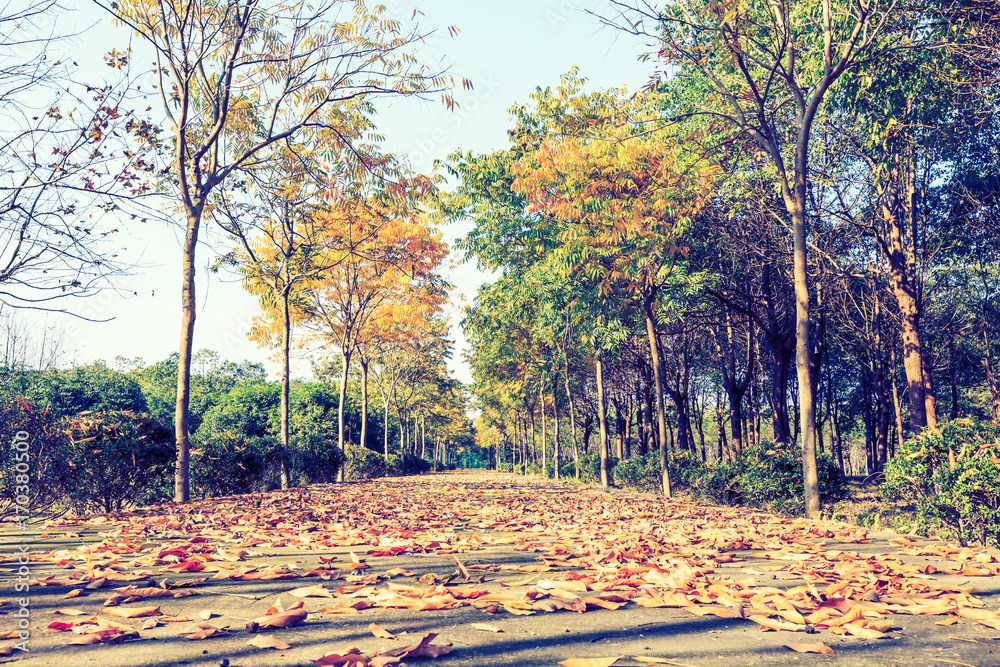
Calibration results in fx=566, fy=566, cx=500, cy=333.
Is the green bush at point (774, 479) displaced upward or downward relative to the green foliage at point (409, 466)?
upward

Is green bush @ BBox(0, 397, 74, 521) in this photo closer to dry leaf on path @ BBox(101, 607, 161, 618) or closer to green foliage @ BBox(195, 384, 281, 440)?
dry leaf on path @ BBox(101, 607, 161, 618)

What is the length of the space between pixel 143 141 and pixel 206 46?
1.94m

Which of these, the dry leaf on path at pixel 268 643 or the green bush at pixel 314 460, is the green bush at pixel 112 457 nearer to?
the dry leaf on path at pixel 268 643

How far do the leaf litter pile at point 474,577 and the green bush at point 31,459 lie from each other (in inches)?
13.4

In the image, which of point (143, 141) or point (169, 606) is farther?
point (143, 141)

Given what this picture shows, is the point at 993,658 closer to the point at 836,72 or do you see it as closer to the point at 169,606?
the point at 169,606

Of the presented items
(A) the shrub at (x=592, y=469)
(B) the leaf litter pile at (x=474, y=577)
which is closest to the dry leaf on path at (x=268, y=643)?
(B) the leaf litter pile at (x=474, y=577)

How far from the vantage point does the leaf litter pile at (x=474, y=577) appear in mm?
2609

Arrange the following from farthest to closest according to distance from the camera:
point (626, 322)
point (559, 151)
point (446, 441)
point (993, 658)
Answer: point (446, 441)
point (626, 322)
point (559, 151)
point (993, 658)

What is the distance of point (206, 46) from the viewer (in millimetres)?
8719

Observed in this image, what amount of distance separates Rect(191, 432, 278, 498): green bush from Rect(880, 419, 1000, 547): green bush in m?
9.52

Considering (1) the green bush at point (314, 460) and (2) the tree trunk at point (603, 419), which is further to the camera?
(2) the tree trunk at point (603, 419)

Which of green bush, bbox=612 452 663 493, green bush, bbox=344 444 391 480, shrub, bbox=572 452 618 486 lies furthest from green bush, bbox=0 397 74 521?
shrub, bbox=572 452 618 486

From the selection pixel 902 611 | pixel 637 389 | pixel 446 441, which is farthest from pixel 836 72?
pixel 446 441
